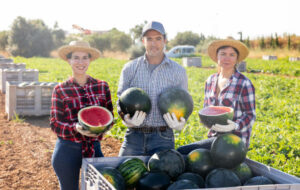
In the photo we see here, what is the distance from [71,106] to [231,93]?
5.65 feet

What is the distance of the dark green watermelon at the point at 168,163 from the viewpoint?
9.09ft

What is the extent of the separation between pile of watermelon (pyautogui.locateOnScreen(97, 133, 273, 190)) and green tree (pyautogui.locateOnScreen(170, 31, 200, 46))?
65.8 meters

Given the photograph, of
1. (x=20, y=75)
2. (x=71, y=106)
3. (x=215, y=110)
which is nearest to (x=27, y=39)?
(x=20, y=75)

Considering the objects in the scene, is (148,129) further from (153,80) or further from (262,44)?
(262,44)

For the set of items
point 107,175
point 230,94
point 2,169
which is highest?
point 230,94

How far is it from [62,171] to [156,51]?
165cm

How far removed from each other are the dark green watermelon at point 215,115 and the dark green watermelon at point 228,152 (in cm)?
33

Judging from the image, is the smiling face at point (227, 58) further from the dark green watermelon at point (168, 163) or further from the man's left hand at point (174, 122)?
the dark green watermelon at point (168, 163)

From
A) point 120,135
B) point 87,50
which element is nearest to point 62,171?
point 87,50

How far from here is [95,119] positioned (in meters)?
3.32

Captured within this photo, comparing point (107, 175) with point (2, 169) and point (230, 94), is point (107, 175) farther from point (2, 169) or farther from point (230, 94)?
point (2, 169)

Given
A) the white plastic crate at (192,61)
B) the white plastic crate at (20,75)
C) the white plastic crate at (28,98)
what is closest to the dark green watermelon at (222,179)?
the white plastic crate at (28,98)

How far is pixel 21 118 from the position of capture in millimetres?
9805

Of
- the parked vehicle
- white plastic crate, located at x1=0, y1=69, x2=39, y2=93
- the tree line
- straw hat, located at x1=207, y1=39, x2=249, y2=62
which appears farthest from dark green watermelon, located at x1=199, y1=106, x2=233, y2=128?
the parked vehicle
